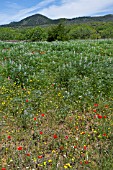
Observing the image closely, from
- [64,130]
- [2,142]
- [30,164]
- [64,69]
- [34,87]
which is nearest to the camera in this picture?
[30,164]

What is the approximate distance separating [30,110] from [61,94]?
149cm

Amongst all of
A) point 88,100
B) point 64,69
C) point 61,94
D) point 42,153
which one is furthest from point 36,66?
point 42,153

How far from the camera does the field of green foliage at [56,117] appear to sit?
3701mm

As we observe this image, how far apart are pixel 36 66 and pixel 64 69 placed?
1375 mm

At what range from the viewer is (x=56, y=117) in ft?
16.9

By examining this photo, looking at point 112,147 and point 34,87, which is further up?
point 34,87

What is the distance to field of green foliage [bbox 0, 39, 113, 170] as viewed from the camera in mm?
3701

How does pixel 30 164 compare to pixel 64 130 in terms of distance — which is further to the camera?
pixel 64 130

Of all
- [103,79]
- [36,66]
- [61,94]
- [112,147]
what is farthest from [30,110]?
[36,66]

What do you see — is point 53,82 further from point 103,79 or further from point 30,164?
point 30,164

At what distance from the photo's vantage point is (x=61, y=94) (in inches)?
254

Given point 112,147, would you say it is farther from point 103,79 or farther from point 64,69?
point 64,69

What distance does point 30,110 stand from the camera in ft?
17.2

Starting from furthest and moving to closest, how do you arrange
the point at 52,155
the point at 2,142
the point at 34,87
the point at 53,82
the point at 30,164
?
the point at 53,82
the point at 34,87
the point at 2,142
the point at 52,155
the point at 30,164
